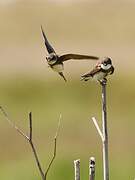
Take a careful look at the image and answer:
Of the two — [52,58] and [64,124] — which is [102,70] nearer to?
[52,58]

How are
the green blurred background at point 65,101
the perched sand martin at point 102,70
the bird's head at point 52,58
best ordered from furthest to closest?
the green blurred background at point 65,101 → the perched sand martin at point 102,70 → the bird's head at point 52,58

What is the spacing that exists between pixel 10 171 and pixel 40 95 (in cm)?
237

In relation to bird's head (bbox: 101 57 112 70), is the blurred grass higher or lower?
lower

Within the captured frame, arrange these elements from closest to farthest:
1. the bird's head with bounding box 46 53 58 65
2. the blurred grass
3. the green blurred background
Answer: the bird's head with bounding box 46 53 58 65 → the blurred grass → the green blurred background

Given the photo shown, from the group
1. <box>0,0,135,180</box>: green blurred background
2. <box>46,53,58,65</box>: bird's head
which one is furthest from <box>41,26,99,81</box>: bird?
<box>0,0,135,180</box>: green blurred background

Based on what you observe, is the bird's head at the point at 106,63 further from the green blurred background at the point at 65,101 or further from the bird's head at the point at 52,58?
the green blurred background at the point at 65,101

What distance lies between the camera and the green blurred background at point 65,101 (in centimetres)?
568

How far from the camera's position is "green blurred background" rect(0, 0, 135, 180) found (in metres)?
5.68

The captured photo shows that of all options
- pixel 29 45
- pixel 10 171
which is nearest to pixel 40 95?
pixel 10 171

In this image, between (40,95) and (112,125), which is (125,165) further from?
(40,95)

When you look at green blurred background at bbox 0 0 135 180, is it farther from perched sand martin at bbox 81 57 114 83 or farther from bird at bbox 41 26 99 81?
bird at bbox 41 26 99 81

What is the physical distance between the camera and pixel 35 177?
5.05 metres

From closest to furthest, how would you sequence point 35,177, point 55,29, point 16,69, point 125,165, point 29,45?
point 35,177
point 125,165
point 16,69
point 29,45
point 55,29

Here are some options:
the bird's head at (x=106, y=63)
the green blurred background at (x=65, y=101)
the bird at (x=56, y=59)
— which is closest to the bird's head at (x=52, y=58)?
the bird at (x=56, y=59)
